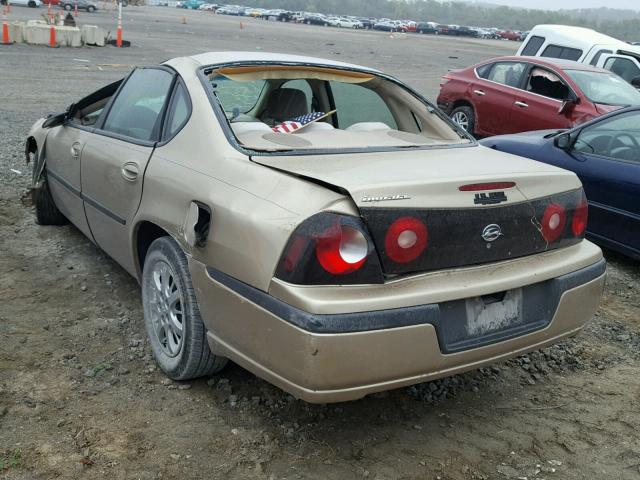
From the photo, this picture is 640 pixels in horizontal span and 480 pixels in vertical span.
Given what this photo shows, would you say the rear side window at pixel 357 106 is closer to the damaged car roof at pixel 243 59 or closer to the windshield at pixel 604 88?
the damaged car roof at pixel 243 59

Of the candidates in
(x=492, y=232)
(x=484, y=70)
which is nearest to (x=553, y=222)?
(x=492, y=232)

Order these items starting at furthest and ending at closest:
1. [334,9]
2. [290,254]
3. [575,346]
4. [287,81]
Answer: [334,9] < [287,81] < [575,346] < [290,254]

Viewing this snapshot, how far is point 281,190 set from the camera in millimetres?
2707

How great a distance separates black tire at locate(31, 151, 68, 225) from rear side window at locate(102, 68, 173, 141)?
130 cm

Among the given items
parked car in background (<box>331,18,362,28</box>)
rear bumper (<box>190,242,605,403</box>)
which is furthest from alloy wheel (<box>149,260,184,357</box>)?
parked car in background (<box>331,18,362,28</box>)

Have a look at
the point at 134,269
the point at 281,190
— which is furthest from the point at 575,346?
the point at 134,269

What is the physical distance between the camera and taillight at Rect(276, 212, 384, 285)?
251cm

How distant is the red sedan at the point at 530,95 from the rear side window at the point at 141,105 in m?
6.34

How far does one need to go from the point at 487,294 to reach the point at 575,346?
62.8 inches

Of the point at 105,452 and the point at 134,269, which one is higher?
the point at 134,269

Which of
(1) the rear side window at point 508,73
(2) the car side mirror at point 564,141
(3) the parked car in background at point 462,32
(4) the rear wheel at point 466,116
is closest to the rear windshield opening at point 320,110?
(2) the car side mirror at point 564,141

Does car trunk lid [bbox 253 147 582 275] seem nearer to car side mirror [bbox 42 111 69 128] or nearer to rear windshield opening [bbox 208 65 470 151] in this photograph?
rear windshield opening [bbox 208 65 470 151]

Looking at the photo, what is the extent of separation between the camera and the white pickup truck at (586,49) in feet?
41.5

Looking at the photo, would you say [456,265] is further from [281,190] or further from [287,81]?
[287,81]
